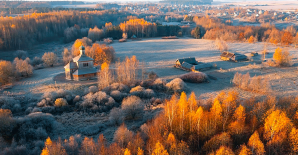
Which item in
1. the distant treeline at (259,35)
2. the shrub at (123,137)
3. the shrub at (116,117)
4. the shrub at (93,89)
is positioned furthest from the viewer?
the distant treeline at (259,35)

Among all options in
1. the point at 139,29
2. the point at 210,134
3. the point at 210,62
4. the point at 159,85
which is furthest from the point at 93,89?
the point at 139,29

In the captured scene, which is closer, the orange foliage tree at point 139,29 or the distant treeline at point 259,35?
the distant treeline at point 259,35

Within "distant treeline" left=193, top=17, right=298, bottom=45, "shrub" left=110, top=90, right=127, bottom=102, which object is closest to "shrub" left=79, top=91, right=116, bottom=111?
"shrub" left=110, top=90, right=127, bottom=102

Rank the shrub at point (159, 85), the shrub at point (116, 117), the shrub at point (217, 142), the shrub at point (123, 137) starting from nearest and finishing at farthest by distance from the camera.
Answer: the shrub at point (217, 142) → the shrub at point (123, 137) → the shrub at point (116, 117) → the shrub at point (159, 85)

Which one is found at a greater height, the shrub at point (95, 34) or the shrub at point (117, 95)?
the shrub at point (95, 34)

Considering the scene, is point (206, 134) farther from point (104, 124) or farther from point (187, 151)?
point (104, 124)

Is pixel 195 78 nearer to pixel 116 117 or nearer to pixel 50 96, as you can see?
pixel 116 117

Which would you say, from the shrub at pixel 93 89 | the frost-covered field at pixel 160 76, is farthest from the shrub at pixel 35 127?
the shrub at pixel 93 89

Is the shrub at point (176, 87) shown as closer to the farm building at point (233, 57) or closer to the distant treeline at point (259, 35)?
the farm building at point (233, 57)

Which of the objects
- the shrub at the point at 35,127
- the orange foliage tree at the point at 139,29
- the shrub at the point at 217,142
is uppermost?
the orange foliage tree at the point at 139,29

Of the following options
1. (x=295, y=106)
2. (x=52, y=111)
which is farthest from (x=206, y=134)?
(x=52, y=111)
